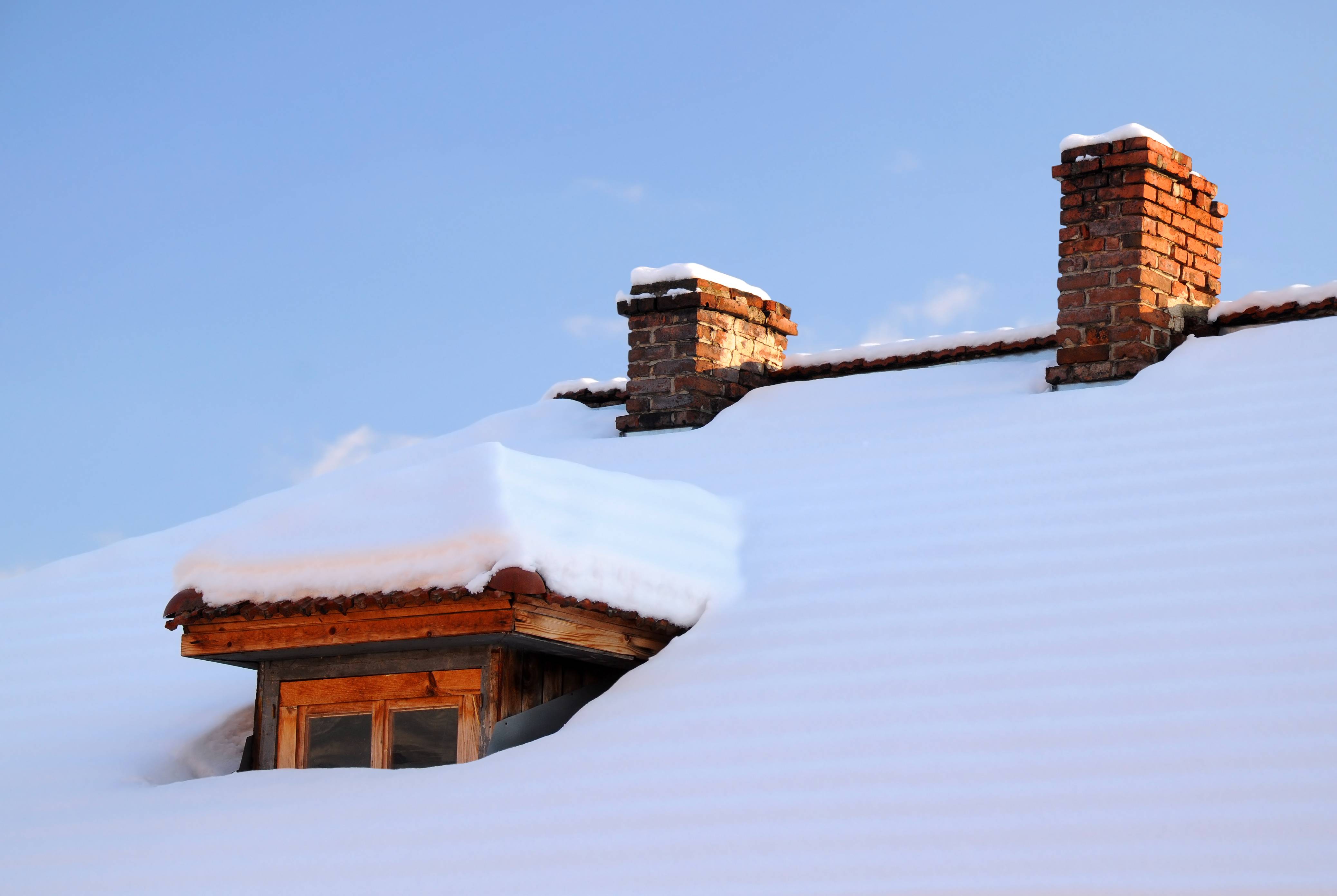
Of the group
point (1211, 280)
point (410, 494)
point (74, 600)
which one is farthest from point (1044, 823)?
point (74, 600)

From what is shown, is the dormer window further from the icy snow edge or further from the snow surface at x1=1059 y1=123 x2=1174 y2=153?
the snow surface at x1=1059 y1=123 x2=1174 y2=153

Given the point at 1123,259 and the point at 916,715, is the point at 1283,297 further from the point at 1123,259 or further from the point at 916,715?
the point at 916,715

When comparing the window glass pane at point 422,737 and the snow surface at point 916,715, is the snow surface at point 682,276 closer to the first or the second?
the snow surface at point 916,715

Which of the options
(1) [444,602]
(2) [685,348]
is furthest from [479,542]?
(2) [685,348]

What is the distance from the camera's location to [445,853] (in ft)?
16.7

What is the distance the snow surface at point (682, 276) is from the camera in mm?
9398

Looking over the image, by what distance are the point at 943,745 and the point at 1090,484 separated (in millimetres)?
1917

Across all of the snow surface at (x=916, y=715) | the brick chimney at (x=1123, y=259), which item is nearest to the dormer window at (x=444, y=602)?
the snow surface at (x=916, y=715)

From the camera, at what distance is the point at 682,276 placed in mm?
9391

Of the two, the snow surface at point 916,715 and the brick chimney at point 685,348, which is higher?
the brick chimney at point 685,348

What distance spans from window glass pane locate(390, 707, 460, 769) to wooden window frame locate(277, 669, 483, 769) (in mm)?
18

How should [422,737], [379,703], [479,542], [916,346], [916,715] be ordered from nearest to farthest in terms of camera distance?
1. [916,715]
2. [479,542]
3. [422,737]
4. [379,703]
5. [916,346]

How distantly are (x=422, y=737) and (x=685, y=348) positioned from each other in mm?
3757

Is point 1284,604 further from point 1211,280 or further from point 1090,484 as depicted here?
point 1211,280
